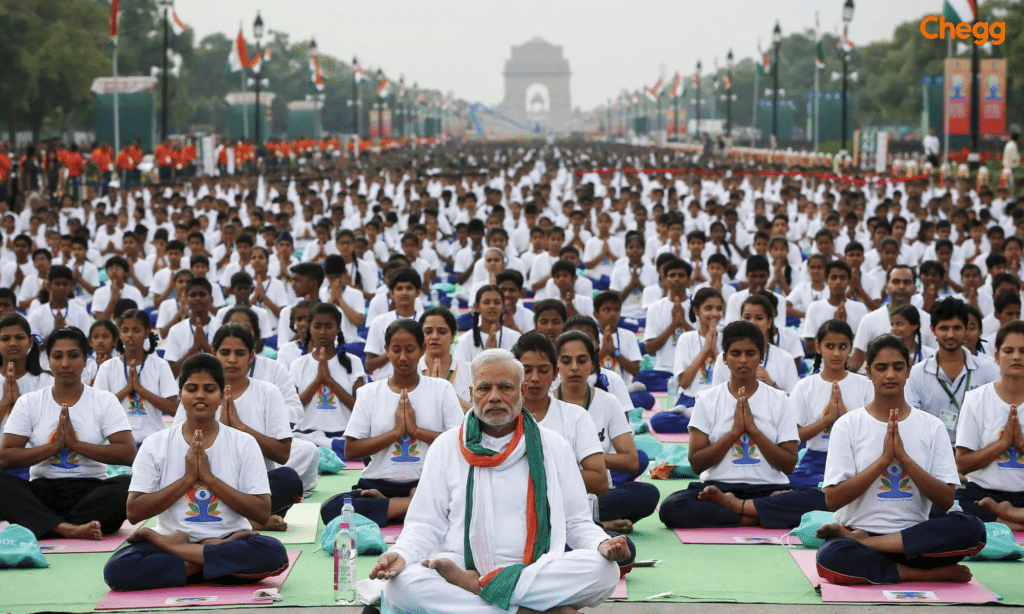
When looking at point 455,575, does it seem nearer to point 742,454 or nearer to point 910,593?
point 910,593

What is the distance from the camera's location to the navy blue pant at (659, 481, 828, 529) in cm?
762

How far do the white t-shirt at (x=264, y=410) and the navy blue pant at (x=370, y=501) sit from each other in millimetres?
432

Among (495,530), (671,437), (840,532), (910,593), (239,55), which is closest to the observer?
(495,530)

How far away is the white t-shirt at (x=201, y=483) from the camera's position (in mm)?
6328

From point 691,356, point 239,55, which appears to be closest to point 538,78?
point 239,55

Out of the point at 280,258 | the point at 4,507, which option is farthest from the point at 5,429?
the point at 280,258

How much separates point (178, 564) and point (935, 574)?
3.36m

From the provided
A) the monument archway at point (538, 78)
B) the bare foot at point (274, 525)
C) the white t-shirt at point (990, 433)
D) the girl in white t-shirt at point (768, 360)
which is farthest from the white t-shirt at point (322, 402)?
the monument archway at point (538, 78)

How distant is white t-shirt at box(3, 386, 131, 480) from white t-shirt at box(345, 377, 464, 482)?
4.03ft

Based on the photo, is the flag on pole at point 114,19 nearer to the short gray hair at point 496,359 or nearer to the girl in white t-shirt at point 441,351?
the girl in white t-shirt at point 441,351

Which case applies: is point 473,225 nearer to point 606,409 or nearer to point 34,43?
point 606,409

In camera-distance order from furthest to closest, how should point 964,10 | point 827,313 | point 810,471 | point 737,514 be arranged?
point 964,10
point 827,313
point 810,471
point 737,514

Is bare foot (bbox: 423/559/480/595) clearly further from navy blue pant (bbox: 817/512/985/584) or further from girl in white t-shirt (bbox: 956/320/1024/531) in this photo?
girl in white t-shirt (bbox: 956/320/1024/531)

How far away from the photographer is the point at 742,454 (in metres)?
7.68
